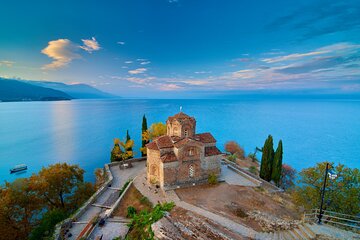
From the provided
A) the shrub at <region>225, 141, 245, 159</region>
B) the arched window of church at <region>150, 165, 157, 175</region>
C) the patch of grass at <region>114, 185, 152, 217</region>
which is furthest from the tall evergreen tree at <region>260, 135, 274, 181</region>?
the patch of grass at <region>114, 185, 152, 217</region>

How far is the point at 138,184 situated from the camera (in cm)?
2302

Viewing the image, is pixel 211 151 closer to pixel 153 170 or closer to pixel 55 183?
pixel 153 170

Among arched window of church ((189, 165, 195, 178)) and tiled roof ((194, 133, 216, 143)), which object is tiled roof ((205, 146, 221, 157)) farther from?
arched window of church ((189, 165, 195, 178))

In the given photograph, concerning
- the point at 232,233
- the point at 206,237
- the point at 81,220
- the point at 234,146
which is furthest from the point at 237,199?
the point at 234,146

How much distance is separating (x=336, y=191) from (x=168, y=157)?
15878 millimetres

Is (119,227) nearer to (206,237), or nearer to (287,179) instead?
(206,237)

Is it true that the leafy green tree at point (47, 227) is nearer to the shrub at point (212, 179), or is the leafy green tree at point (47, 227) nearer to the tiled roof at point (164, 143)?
the tiled roof at point (164, 143)

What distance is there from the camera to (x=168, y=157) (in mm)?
20953

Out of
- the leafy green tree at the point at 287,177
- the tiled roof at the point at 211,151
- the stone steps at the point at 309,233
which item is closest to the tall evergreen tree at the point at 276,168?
the leafy green tree at the point at 287,177

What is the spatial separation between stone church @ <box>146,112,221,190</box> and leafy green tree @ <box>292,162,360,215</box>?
9.86 m

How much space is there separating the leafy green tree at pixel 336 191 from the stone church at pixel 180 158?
9.86 m

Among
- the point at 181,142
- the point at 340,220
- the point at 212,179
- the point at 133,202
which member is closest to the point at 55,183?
the point at 133,202

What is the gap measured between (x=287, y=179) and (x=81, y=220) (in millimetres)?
35426

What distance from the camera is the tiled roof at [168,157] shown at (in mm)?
20561
